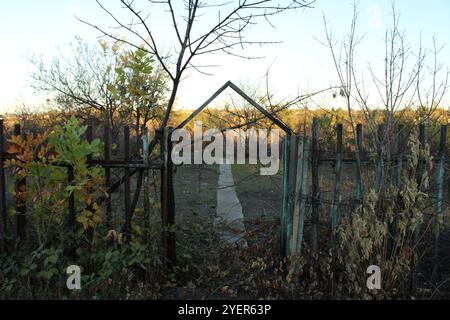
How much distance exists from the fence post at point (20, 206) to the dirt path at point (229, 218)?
1900 millimetres

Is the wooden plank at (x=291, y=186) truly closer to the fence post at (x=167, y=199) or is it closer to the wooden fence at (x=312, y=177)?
the wooden fence at (x=312, y=177)

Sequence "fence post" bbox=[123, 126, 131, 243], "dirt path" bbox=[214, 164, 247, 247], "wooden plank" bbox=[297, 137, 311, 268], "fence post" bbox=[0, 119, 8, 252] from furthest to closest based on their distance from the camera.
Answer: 1. "dirt path" bbox=[214, 164, 247, 247]
2. "fence post" bbox=[0, 119, 8, 252]
3. "wooden plank" bbox=[297, 137, 311, 268]
4. "fence post" bbox=[123, 126, 131, 243]

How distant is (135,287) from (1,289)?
3.59 ft

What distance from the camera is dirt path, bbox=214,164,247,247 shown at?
431cm

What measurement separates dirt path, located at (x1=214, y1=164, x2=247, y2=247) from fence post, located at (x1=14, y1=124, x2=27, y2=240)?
1.90 meters

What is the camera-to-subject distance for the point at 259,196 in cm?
862

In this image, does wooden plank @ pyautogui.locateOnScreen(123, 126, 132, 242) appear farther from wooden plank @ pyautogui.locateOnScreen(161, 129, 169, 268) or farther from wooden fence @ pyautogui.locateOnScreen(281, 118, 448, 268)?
wooden fence @ pyautogui.locateOnScreen(281, 118, 448, 268)

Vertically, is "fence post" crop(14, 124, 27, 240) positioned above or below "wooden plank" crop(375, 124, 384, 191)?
below

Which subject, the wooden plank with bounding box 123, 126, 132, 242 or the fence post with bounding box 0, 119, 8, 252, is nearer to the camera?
the wooden plank with bounding box 123, 126, 132, 242

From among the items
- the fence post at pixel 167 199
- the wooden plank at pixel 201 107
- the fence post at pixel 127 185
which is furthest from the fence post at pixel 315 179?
the fence post at pixel 127 185

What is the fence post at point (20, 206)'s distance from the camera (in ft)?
11.1

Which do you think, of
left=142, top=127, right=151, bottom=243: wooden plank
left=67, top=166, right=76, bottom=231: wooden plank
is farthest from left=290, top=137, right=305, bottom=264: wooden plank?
left=67, top=166, right=76, bottom=231: wooden plank

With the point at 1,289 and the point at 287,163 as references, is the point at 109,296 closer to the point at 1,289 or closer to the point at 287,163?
the point at 1,289
